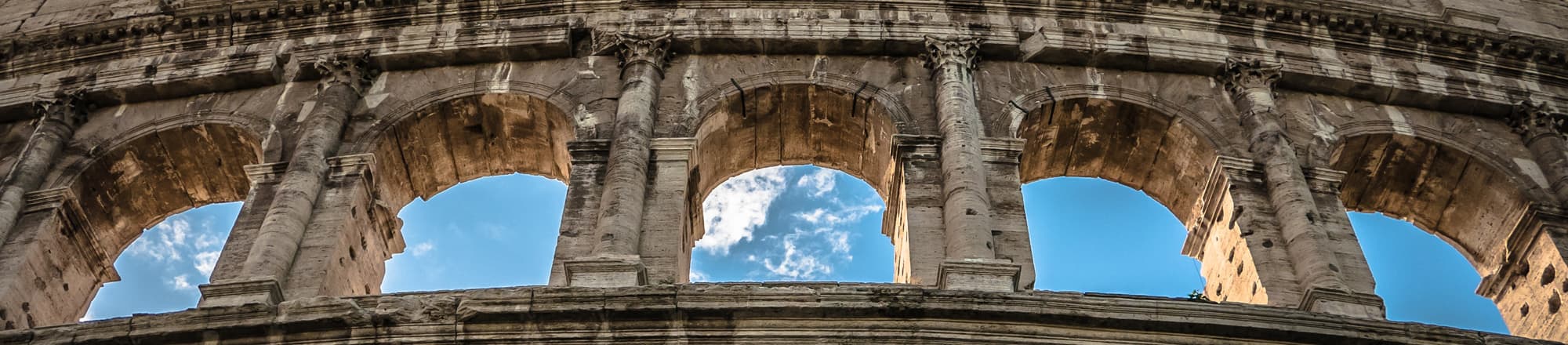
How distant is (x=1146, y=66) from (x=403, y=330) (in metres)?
7.80

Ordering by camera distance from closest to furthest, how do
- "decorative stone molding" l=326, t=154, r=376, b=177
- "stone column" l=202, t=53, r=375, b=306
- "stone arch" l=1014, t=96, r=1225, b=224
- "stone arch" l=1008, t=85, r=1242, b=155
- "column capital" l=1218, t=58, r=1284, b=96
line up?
1. "stone column" l=202, t=53, r=375, b=306
2. "decorative stone molding" l=326, t=154, r=376, b=177
3. "stone arch" l=1008, t=85, r=1242, b=155
4. "stone arch" l=1014, t=96, r=1225, b=224
5. "column capital" l=1218, t=58, r=1284, b=96

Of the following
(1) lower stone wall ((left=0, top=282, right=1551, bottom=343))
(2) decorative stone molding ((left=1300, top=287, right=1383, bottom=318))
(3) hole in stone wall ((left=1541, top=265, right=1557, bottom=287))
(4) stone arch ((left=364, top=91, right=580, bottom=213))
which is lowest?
(1) lower stone wall ((left=0, top=282, right=1551, bottom=343))

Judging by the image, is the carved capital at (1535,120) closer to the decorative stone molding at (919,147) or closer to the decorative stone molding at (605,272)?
the decorative stone molding at (919,147)

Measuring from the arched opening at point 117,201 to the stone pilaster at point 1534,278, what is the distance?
11.6 metres

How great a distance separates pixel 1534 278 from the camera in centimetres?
1369

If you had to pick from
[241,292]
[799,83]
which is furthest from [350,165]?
[799,83]

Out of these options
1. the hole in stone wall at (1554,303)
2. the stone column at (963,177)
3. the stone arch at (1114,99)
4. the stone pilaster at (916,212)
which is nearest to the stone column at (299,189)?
the stone pilaster at (916,212)

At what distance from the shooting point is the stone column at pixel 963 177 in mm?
11508

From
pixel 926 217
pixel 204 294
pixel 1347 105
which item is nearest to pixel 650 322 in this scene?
pixel 926 217

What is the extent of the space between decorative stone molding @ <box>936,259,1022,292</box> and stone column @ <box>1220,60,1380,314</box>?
7.74 ft

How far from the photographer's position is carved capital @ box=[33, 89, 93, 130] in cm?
1484

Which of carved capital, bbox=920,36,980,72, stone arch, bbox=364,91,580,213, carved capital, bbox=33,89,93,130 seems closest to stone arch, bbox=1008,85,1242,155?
carved capital, bbox=920,36,980,72

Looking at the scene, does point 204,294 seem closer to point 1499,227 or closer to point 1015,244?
point 1015,244

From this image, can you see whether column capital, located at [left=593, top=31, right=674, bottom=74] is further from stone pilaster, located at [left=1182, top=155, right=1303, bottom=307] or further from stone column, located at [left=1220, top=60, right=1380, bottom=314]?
stone column, located at [left=1220, top=60, right=1380, bottom=314]
